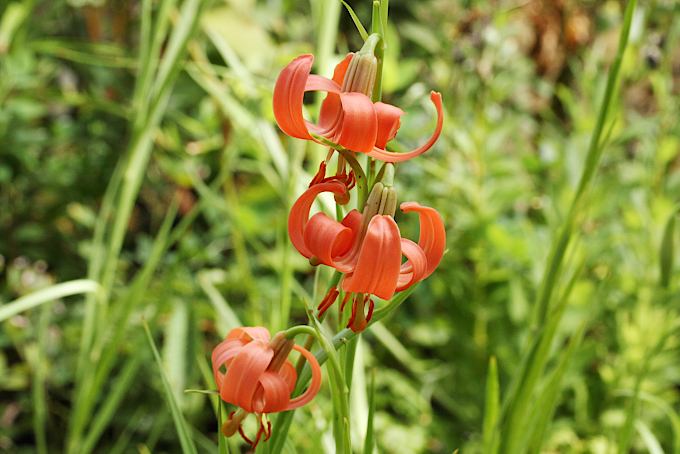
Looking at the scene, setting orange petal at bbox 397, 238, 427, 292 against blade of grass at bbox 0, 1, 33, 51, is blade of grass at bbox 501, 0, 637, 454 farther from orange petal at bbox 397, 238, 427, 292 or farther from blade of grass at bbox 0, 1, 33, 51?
blade of grass at bbox 0, 1, 33, 51

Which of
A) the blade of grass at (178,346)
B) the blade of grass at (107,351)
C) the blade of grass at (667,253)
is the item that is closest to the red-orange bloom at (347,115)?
the blade of grass at (667,253)

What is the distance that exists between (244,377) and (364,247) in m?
0.09

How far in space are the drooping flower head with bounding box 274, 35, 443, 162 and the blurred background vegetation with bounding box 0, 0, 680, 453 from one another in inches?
23.6

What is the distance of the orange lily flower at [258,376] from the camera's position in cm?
42

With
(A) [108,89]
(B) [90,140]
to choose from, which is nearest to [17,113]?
(B) [90,140]

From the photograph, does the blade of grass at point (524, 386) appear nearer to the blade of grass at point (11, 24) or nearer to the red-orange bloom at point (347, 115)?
the red-orange bloom at point (347, 115)

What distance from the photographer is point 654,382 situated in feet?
4.18

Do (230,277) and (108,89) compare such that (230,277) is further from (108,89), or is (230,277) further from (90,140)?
(108,89)

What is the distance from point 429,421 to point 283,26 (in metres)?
0.85

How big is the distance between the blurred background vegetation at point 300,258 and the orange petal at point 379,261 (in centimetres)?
64

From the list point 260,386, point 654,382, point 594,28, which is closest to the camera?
point 260,386

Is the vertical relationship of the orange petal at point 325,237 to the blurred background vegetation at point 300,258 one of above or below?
above

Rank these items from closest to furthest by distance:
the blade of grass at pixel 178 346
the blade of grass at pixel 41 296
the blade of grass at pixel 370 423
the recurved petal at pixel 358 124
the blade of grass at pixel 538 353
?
the recurved petal at pixel 358 124 → the blade of grass at pixel 370 423 → the blade of grass at pixel 538 353 → the blade of grass at pixel 41 296 → the blade of grass at pixel 178 346

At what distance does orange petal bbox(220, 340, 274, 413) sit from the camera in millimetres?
419
